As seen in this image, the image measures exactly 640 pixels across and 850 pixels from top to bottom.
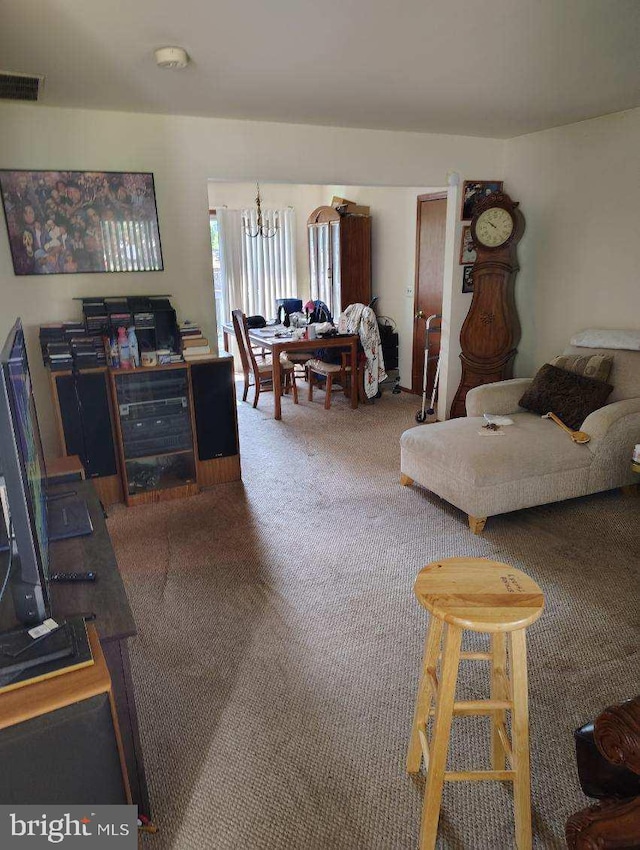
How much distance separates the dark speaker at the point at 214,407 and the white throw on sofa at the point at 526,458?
1.14 m

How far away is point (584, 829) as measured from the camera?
1.02 m

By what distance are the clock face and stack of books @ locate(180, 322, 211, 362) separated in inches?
88.9

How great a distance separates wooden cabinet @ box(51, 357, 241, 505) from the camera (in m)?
3.18

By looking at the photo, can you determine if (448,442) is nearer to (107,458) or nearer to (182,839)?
(107,458)

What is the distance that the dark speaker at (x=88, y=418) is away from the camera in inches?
123

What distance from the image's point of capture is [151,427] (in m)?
3.38

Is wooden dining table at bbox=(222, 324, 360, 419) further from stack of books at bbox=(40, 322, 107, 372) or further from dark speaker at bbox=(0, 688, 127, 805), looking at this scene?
dark speaker at bbox=(0, 688, 127, 805)

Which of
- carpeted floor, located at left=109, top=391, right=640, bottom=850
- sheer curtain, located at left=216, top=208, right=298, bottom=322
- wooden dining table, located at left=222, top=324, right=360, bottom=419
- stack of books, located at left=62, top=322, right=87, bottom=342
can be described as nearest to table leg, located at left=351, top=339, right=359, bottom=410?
wooden dining table, located at left=222, top=324, right=360, bottom=419

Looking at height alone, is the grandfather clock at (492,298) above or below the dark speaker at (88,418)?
above

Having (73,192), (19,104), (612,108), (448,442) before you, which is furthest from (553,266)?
(19,104)

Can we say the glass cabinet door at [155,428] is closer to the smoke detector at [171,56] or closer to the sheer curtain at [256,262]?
the smoke detector at [171,56]

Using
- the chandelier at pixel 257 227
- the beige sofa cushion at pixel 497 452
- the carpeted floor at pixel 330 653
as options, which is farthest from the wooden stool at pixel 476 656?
the chandelier at pixel 257 227

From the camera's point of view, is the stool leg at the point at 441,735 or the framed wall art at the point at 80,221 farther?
the framed wall art at the point at 80,221

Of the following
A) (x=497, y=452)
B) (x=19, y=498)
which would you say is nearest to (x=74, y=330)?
(x=19, y=498)
